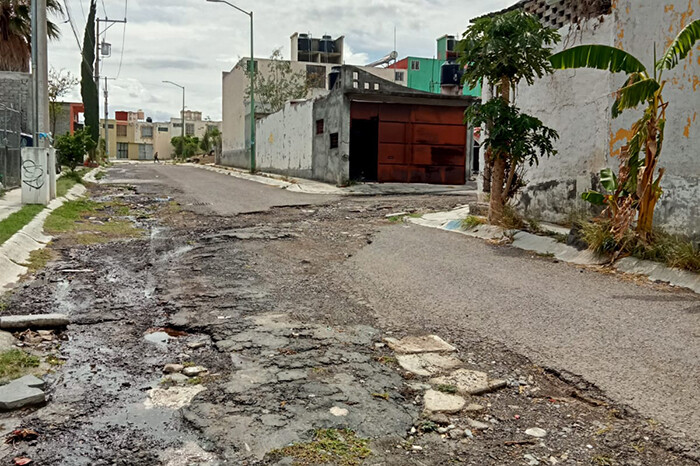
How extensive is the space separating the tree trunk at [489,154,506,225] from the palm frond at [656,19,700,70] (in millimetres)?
3986

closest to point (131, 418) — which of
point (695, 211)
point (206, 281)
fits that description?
point (206, 281)

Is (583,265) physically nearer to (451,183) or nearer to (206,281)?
(206,281)

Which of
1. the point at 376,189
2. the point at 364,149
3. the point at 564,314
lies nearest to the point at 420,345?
the point at 564,314

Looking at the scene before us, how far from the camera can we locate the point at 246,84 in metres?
52.5

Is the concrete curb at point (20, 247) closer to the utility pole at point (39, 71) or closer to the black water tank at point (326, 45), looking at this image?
the utility pole at point (39, 71)

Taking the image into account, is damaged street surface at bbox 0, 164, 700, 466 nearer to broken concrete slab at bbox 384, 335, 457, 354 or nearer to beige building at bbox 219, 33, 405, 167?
broken concrete slab at bbox 384, 335, 457, 354

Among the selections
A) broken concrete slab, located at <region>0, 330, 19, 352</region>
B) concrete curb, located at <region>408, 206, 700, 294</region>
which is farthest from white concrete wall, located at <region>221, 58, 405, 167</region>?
broken concrete slab, located at <region>0, 330, 19, 352</region>

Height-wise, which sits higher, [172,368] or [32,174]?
[32,174]

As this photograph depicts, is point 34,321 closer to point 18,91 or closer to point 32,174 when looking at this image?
point 32,174

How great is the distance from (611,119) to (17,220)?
9.72 meters

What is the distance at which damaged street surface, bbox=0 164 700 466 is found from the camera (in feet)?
11.0

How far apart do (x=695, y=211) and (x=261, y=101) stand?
45.0 meters

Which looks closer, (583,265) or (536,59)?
(583,265)

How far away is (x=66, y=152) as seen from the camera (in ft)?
80.3
